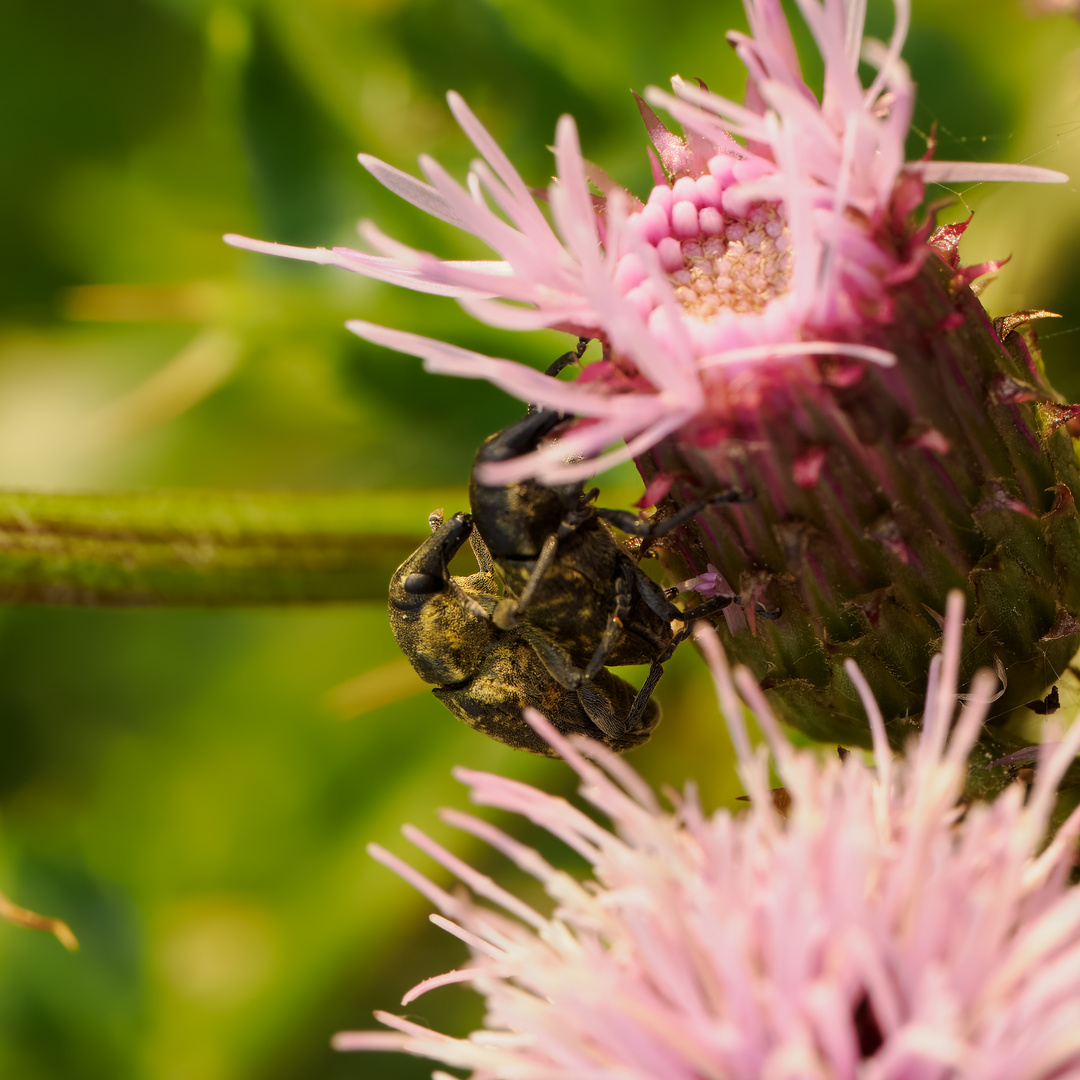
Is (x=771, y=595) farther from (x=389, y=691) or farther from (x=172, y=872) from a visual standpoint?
(x=172, y=872)

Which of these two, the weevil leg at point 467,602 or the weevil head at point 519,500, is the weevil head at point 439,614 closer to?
the weevil leg at point 467,602

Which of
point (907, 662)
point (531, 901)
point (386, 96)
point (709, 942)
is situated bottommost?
point (531, 901)

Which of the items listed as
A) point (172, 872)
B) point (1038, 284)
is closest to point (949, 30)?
point (1038, 284)

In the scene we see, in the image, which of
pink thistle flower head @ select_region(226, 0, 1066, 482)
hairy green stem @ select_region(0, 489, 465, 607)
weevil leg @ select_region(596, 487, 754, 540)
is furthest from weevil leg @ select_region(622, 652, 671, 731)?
hairy green stem @ select_region(0, 489, 465, 607)

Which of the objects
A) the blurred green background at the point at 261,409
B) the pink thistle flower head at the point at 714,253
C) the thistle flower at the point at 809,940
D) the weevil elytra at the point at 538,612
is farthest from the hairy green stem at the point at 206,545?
the thistle flower at the point at 809,940

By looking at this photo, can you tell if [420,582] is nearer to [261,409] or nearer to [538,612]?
[538,612]

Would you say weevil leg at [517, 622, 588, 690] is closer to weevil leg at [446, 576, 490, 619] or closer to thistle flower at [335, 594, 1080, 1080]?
weevil leg at [446, 576, 490, 619]

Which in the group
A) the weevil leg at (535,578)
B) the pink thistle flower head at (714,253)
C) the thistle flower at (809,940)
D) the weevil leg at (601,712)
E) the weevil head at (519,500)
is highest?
the pink thistle flower head at (714,253)
